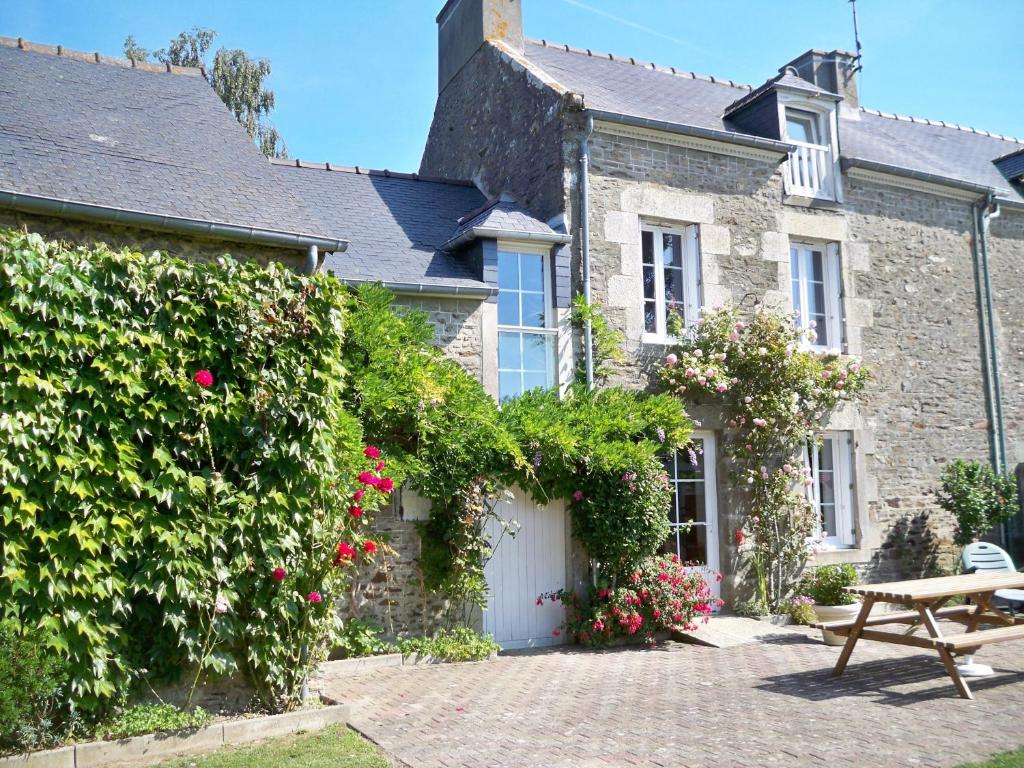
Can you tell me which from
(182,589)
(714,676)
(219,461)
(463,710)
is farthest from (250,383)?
(714,676)

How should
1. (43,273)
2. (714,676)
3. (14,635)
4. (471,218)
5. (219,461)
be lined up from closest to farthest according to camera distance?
(14,635) → (43,273) → (219,461) → (714,676) → (471,218)

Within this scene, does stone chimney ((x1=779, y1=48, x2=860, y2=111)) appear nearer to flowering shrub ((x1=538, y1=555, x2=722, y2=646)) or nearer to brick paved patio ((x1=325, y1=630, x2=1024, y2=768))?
flowering shrub ((x1=538, y1=555, x2=722, y2=646))

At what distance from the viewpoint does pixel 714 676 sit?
24.3 feet

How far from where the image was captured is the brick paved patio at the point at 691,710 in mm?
5188

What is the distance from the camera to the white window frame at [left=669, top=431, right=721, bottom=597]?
401 inches

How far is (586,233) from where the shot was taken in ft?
32.4

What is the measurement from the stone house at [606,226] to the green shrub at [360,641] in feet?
0.62

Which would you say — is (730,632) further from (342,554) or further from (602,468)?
(342,554)

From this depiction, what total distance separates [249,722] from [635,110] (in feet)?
26.2

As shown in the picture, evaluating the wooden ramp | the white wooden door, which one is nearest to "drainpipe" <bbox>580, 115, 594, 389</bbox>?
the white wooden door

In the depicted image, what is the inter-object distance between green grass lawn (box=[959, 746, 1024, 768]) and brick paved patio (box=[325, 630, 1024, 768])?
10 cm

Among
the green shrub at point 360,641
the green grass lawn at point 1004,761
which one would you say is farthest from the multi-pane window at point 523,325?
the green grass lawn at point 1004,761

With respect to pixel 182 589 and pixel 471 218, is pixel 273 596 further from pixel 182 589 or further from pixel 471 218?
pixel 471 218

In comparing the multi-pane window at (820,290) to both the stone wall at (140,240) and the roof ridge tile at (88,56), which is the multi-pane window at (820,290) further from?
the roof ridge tile at (88,56)
